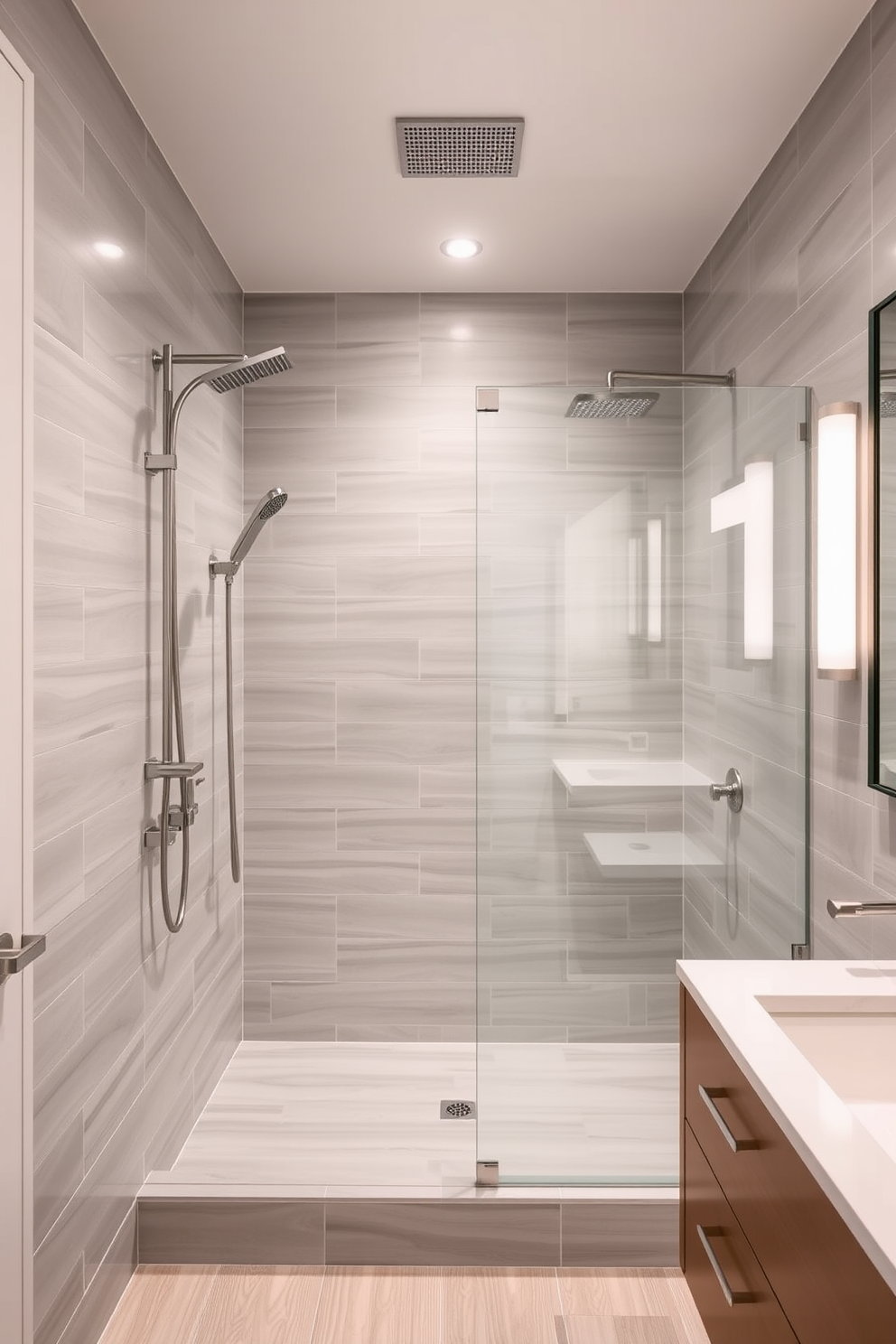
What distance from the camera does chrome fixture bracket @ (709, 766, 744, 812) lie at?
7.22 feet

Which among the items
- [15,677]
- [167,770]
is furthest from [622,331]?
[15,677]

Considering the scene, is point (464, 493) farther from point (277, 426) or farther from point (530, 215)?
point (530, 215)

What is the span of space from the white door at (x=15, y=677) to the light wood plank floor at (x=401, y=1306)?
1.84 ft

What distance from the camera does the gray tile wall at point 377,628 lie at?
320 cm

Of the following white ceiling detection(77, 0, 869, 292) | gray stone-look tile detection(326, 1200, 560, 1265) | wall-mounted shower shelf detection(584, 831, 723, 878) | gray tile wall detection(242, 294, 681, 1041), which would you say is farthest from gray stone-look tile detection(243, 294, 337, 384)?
gray stone-look tile detection(326, 1200, 560, 1265)

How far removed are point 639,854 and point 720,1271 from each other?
0.96m

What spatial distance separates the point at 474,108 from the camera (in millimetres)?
2096

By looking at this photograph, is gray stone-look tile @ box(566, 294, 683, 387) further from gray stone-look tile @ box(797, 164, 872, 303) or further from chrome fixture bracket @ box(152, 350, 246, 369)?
chrome fixture bracket @ box(152, 350, 246, 369)

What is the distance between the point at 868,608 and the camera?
183 centimetres

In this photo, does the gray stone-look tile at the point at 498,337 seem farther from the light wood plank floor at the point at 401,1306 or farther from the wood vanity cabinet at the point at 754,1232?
the light wood plank floor at the point at 401,1306

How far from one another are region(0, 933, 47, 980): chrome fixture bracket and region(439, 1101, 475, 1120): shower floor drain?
1.61 metres

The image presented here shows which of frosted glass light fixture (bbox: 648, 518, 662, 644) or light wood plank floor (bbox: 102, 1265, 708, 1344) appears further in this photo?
frosted glass light fixture (bbox: 648, 518, 662, 644)

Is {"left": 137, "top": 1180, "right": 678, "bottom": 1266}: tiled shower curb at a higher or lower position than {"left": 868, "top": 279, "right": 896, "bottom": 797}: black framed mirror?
lower

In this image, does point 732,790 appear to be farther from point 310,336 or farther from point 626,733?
point 310,336
